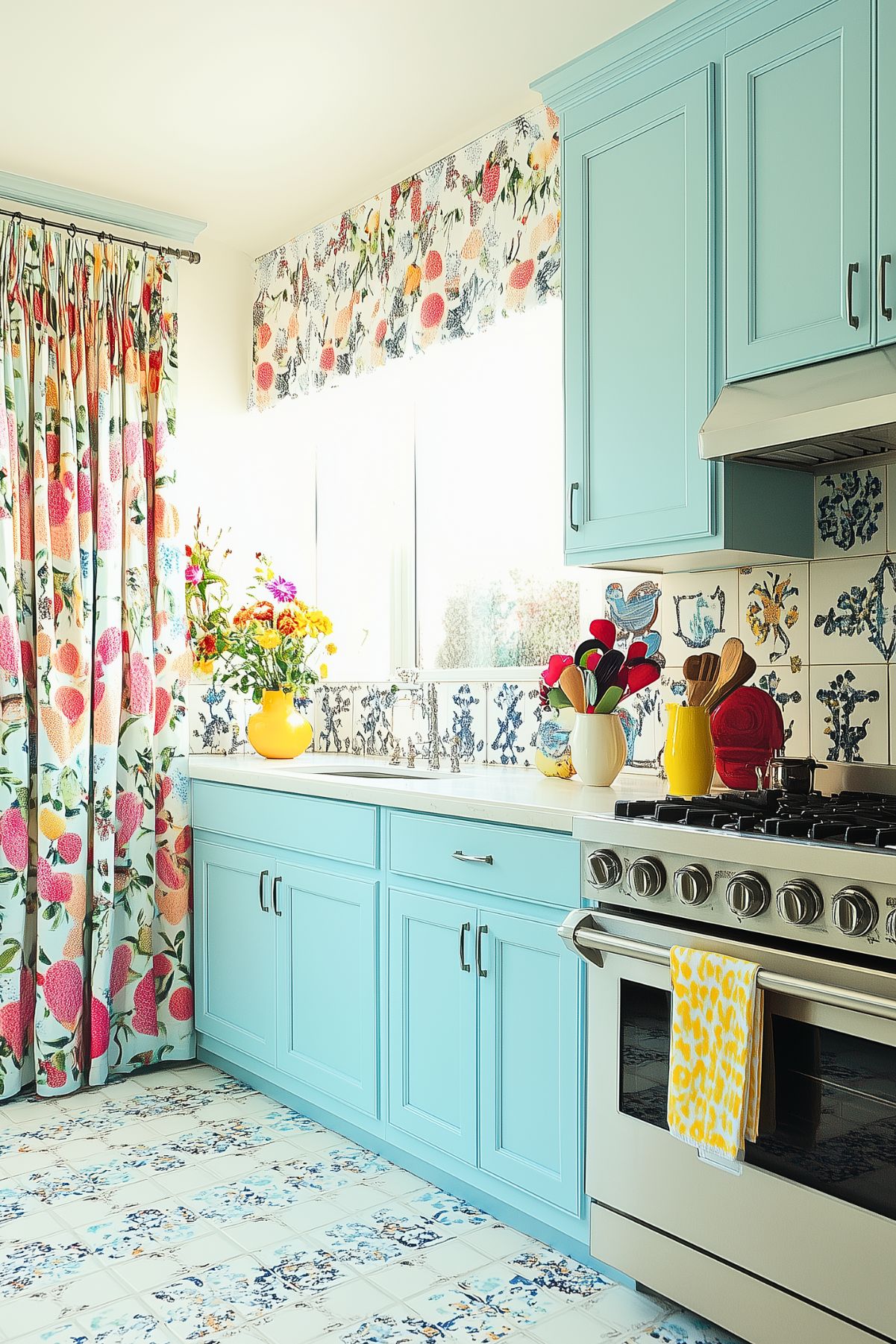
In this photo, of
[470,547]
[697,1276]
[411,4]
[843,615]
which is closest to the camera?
[697,1276]

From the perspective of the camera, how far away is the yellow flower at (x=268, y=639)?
3.54 metres

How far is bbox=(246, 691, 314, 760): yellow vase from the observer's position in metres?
3.60

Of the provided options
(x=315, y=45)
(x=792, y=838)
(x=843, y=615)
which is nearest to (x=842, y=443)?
(x=843, y=615)

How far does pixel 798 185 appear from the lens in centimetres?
211

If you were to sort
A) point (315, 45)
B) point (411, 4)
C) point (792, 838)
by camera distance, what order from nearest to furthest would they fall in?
1. point (792, 838)
2. point (411, 4)
3. point (315, 45)

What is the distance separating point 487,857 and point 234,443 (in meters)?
2.23

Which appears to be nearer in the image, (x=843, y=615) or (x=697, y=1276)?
(x=697, y=1276)

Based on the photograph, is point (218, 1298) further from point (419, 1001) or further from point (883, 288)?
point (883, 288)

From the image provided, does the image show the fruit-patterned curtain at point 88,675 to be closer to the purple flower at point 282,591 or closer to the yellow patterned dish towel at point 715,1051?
the purple flower at point 282,591

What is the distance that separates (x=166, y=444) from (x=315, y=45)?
A: 4.25 ft

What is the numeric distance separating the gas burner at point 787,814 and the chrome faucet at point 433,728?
1101 mm

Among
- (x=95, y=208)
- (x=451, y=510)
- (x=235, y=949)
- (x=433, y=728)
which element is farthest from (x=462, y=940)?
(x=95, y=208)

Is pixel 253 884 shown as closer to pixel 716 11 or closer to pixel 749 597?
pixel 749 597

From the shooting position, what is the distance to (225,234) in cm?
391
